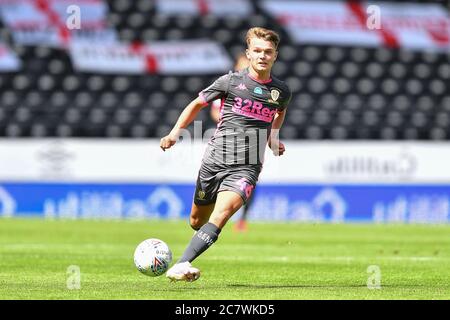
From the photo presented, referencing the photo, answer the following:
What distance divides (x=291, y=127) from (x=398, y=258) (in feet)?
39.2

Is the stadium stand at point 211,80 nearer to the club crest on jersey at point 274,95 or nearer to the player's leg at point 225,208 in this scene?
the club crest on jersey at point 274,95

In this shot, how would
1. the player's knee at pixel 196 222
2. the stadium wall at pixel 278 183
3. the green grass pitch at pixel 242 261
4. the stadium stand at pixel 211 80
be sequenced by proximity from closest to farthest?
the green grass pitch at pixel 242 261
the player's knee at pixel 196 222
the stadium wall at pixel 278 183
the stadium stand at pixel 211 80

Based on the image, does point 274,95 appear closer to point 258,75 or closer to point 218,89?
point 258,75

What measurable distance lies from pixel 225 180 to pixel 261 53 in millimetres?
Answer: 1175

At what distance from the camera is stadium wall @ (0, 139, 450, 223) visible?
22031 millimetres

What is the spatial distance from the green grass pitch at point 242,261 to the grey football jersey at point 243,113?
1.18 m

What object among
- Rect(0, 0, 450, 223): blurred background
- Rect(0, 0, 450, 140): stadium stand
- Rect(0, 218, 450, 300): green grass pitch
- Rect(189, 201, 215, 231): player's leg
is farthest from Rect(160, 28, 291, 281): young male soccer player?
Rect(0, 0, 450, 140): stadium stand

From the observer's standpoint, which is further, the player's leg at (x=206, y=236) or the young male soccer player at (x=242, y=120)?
the young male soccer player at (x=242, y=120)

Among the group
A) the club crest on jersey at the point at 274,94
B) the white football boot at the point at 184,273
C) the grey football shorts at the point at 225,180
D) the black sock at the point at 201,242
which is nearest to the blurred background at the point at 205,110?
the grey football shorts at the point at 225,180

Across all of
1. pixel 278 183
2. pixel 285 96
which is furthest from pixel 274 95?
pixel 278 183

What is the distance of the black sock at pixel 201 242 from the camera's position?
878cm

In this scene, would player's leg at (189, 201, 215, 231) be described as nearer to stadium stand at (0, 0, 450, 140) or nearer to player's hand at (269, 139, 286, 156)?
player's hand at (269, 139, 286, 156)

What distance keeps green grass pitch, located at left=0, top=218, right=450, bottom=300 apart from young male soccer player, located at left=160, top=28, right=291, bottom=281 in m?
0.90
